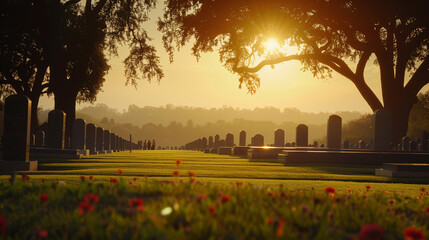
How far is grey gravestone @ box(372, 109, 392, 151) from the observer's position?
71.8 feet

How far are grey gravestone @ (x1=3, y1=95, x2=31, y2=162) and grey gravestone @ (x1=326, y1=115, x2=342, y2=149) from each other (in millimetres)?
16468

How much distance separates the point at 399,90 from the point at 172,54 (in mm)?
14056

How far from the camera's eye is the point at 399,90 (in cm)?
2702

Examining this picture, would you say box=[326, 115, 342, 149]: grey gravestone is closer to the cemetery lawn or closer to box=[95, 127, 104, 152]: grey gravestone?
box=[95, 127, 104, 152]: grey gravestone

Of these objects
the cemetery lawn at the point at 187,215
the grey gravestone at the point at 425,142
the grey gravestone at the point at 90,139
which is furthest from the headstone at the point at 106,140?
the cemetery lawn at the point at 187,215

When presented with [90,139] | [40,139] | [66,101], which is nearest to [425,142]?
[90,139]

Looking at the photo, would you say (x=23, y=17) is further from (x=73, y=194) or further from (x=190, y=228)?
(x=190, y=228)

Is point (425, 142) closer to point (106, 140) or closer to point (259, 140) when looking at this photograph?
point (259, 140)

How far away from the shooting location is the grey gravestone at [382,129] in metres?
21.9

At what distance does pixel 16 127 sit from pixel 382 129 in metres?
16.6

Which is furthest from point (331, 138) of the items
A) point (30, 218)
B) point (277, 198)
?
point (30, 218)

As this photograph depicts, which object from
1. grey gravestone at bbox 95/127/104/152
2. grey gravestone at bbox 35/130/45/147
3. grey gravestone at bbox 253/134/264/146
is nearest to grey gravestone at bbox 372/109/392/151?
grey gravestone at bbox 253/134/264/146

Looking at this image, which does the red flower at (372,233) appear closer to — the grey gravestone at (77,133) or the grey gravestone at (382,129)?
the grey gravestone at (382,129)

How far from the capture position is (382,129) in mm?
21906
